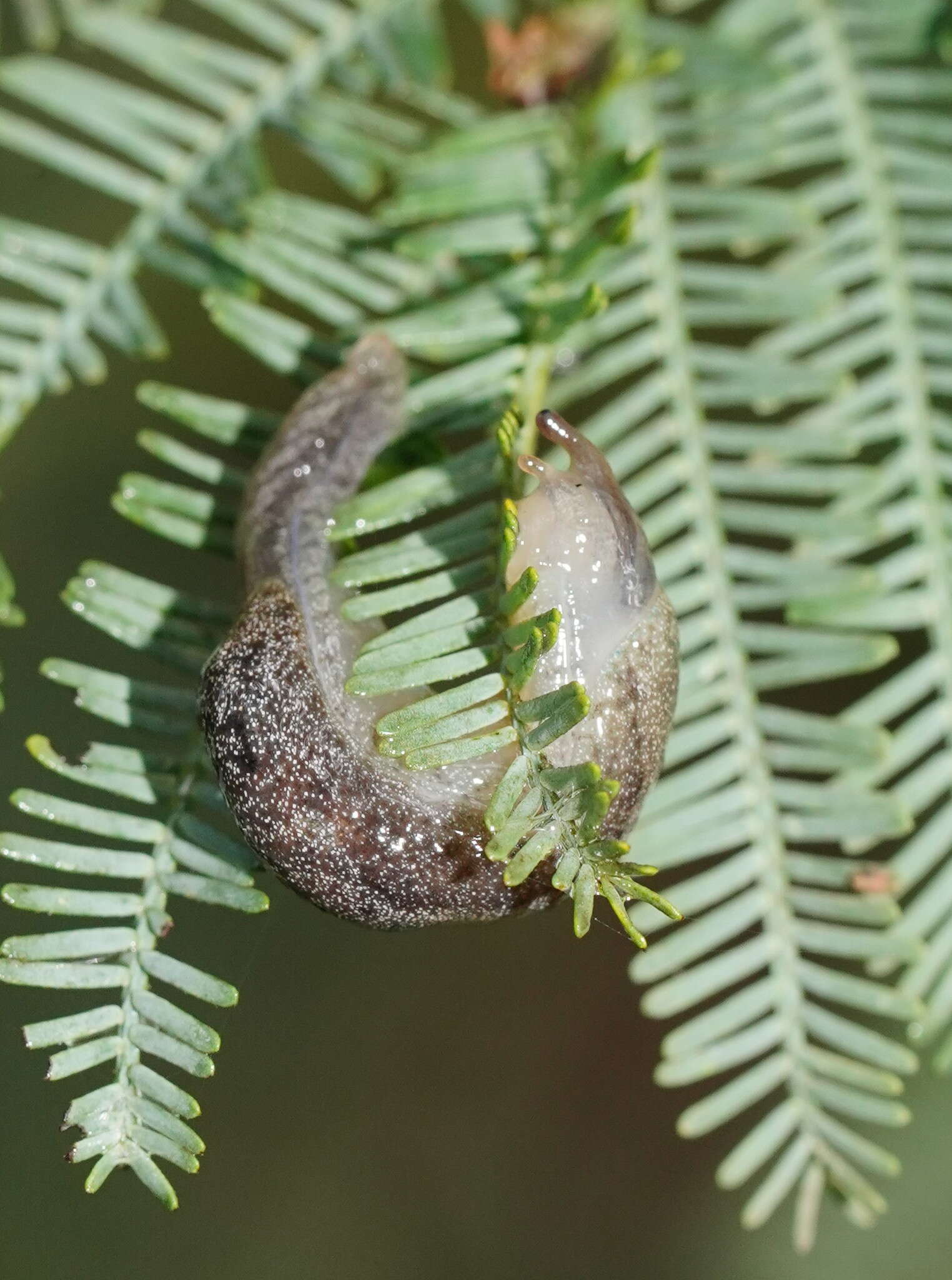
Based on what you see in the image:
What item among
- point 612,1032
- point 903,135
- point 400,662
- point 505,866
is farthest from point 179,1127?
point 612,1032

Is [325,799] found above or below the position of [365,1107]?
above

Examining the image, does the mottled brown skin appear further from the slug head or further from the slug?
the slug head

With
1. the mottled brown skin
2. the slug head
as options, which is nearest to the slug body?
the slug head

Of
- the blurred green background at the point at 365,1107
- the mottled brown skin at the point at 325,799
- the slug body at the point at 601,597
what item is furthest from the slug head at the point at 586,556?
the blurred green background at the point at 365,1107

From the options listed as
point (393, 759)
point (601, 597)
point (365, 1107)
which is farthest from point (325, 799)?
point (365, 1107)

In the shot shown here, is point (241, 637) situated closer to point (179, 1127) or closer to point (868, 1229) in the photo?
point (179, 1127)

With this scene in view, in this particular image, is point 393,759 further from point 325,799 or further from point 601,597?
point 601,597
